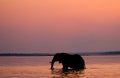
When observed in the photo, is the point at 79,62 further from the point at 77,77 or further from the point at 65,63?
the point at 77,77

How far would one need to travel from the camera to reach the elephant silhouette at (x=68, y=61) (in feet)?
117

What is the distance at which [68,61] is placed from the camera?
35938 millimetres

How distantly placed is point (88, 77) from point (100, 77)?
29.6 inches

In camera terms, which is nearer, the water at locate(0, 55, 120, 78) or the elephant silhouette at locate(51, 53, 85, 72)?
the water at locate(0, 55, 120, 78)

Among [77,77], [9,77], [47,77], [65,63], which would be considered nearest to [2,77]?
[9,77]

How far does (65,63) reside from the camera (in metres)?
35.8

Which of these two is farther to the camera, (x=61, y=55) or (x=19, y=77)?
(x=61, y=55)

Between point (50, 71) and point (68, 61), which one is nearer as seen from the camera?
point (50, 71)

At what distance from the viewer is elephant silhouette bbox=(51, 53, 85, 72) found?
3570 cm

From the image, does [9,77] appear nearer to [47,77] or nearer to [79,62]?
[47,77]

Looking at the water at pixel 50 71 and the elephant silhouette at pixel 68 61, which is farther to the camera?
the elephant silhouette at pixel 68 61

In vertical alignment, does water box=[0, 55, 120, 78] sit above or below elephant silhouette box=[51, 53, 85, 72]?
below

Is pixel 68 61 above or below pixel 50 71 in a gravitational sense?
above

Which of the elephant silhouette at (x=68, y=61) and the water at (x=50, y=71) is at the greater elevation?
the elephant silhouette at (x=68, y=61)
